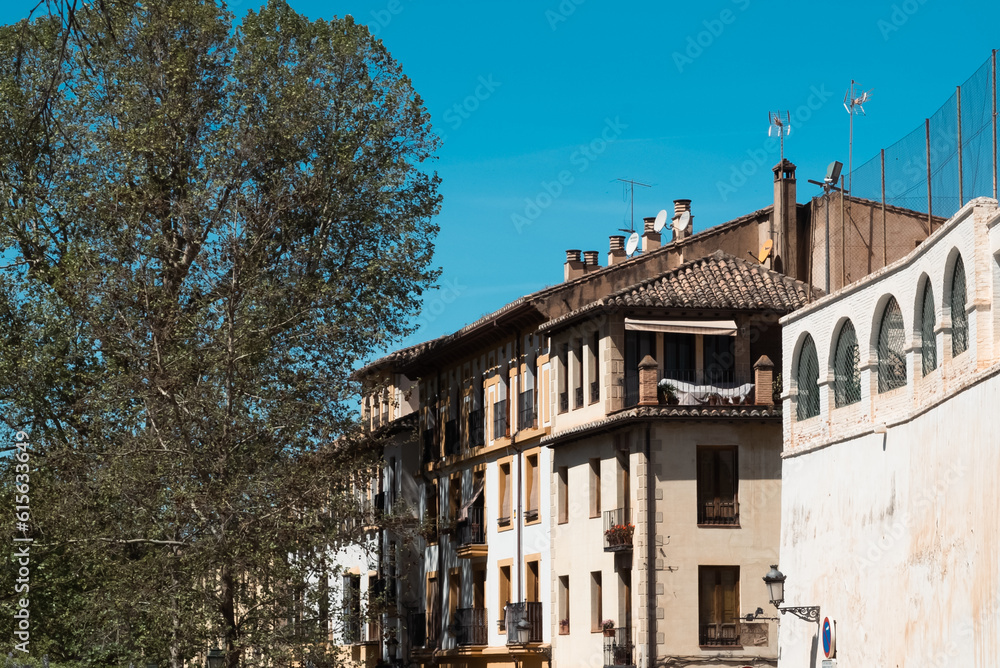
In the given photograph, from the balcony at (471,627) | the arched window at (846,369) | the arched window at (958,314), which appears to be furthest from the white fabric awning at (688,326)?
the arched window at (958,314)

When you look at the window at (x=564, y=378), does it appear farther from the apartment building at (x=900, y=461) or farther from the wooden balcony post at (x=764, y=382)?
the apartment building at (x=900, y=461)

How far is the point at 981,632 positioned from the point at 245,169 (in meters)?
20.0

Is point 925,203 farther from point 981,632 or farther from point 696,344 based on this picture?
point 696,344

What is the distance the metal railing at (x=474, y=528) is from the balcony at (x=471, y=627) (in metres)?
1.99

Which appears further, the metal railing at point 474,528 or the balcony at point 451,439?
the balcony at point 451,439

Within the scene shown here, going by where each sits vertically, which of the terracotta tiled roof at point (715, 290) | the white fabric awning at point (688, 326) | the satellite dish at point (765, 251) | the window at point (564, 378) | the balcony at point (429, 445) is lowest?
the balcony at point (429, 445)

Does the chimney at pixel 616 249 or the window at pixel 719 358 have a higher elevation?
the chimney at pixel 616 249

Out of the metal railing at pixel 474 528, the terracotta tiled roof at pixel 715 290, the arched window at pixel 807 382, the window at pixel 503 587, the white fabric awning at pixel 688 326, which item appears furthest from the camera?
the metal railing at pixel 474 528

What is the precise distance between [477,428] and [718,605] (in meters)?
12.7

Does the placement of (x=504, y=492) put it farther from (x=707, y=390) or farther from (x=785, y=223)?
(x=785, y=223)

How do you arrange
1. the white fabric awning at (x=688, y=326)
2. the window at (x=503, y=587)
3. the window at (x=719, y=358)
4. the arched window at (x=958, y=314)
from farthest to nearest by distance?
the window at (x=503, y=587) → the window at (x=719, y=358) → the white fabric awning at (x=688, y=326) → the arched window at (x=958, y=314)

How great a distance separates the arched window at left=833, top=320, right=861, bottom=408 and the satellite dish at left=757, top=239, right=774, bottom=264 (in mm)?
14674

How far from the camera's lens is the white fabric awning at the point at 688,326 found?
36.7 meters

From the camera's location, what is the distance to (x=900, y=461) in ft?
70.7
